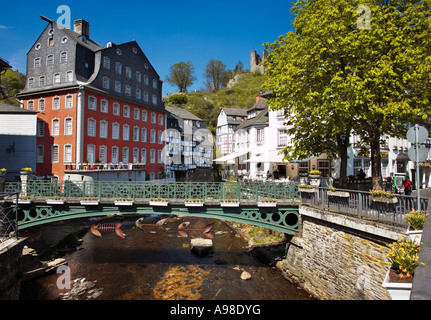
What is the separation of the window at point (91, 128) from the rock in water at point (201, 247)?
65.3 ft

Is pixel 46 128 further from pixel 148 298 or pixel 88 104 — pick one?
pixel 148 298

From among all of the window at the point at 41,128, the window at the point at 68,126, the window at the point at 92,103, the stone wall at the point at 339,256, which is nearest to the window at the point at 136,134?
the window at the point at 92,103

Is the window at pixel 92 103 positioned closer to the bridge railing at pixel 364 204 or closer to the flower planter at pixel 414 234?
the bridge railing at pixel 364 204

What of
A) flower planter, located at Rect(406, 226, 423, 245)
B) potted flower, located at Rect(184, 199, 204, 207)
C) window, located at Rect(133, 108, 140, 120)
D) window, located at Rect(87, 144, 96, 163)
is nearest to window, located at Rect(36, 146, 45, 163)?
window, located at Rect(87, 144, 96, 163)

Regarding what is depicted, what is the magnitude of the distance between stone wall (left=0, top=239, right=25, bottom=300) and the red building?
49.8ft

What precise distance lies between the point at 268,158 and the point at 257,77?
9826 cm

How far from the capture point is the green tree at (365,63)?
11484mm

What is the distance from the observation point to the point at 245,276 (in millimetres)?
14883

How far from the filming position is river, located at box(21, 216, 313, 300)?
1330cm

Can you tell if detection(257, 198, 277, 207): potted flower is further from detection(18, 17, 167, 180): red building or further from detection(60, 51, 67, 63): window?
detection(60, 51, 67, 63): window

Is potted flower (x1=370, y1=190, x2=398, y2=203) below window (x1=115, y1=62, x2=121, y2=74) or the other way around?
below

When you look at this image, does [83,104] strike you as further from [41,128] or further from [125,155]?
[125,155]

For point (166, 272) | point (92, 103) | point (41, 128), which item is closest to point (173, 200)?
point (166, 272)

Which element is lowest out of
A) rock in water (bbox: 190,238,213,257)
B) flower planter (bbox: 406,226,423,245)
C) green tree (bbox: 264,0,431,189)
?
rock in water (bbox: 190,238,213,257)
